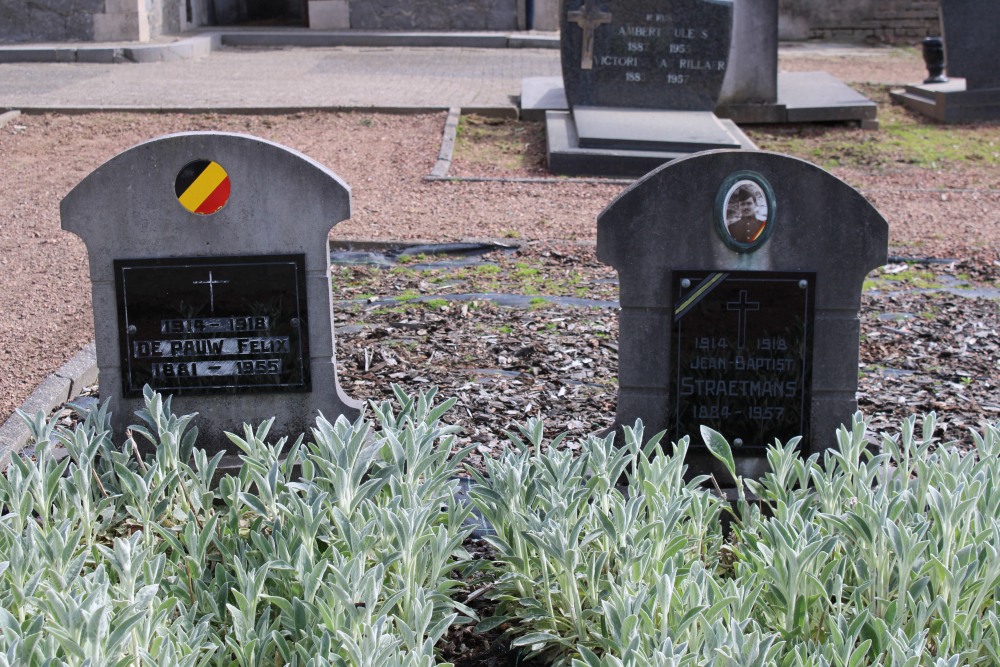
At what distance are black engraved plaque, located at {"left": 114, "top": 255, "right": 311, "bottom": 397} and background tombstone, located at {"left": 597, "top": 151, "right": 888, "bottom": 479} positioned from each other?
44.1 inches

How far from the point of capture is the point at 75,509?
324 cm

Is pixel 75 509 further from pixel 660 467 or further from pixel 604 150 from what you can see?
pixel 604 150

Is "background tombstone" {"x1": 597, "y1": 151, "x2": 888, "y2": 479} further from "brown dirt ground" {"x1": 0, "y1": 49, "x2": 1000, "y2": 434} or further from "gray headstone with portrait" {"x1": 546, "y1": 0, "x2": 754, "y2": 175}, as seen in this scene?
"gray headstone with portrait" {"x1": 546, "y1": 0, "x2": 754, "y2": 175}

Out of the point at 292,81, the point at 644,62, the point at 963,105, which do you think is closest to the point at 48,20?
the point at 292,81

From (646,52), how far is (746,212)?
7330 millimetres

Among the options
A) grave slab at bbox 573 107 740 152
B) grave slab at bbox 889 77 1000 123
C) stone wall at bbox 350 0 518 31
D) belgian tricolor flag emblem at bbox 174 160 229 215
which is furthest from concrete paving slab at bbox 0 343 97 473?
stone wall at bbox 350 0 518 31

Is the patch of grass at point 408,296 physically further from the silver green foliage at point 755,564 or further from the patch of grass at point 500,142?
the patch of grass at point 500,142

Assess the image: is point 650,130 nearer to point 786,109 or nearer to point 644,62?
point 644,62

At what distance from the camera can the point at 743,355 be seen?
3.87 m

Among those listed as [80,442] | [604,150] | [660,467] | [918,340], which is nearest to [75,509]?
[80,442]

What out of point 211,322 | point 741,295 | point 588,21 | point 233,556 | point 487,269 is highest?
point 588,21

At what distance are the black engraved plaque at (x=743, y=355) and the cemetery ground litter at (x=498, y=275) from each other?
68cm

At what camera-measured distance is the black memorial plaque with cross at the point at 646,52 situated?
415 inches

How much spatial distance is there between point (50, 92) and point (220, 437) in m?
9.66
